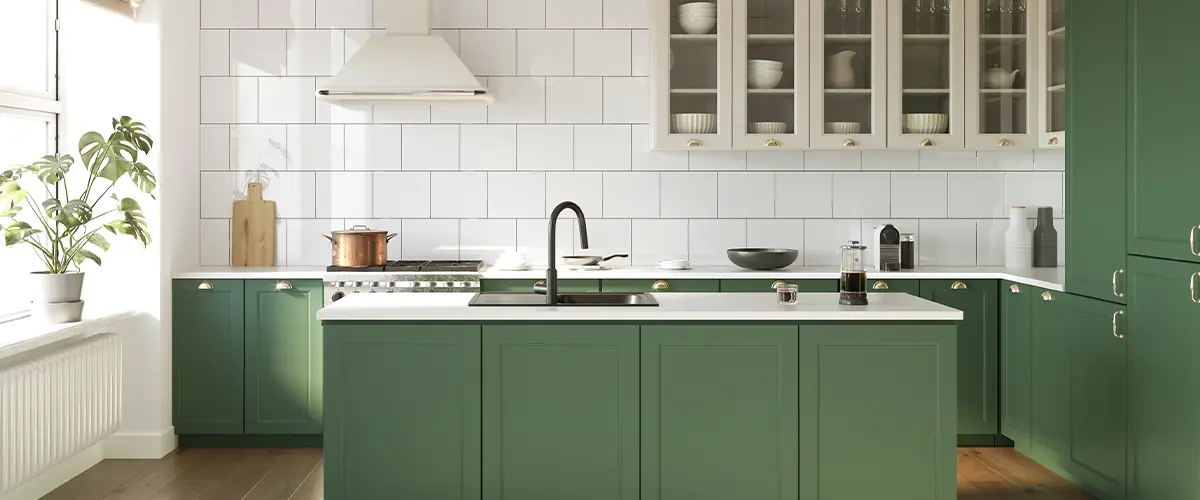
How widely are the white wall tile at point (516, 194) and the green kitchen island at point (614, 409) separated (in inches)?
84.6

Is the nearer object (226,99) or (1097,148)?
(1097,148)

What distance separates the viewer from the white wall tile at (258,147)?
5.09 meters

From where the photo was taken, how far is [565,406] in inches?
120

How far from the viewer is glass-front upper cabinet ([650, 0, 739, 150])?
189 inches

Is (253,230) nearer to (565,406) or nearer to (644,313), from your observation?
(565,406)

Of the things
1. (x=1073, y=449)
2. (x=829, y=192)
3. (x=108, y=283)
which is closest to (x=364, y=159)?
(x=108, y=283)

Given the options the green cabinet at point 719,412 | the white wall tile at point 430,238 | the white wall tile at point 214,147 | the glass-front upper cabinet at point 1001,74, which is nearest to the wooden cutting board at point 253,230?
the white wall tile at point 214,147

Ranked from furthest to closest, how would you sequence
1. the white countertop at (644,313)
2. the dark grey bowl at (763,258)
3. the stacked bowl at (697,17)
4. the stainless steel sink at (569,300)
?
the stacked bowl at (697,17), the dark grey bowl at (763,258), the stainless steel sink at (569,300), the white countertop at (644,313)

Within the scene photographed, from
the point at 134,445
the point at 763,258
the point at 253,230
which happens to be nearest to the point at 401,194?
the point at 253,230

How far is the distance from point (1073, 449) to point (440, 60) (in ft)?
10.7

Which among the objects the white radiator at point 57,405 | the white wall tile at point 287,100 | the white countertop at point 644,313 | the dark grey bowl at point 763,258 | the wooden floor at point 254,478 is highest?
the white wall tile at point 287,100

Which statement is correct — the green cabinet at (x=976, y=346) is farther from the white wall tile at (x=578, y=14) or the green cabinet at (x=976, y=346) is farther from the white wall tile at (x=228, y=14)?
the white wall tile at (x=228, y=14)

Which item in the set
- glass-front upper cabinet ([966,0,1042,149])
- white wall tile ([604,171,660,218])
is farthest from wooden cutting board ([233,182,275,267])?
glass-front upper cabinet ([966,0,1042,149])

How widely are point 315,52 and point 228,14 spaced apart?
0.49 meters
